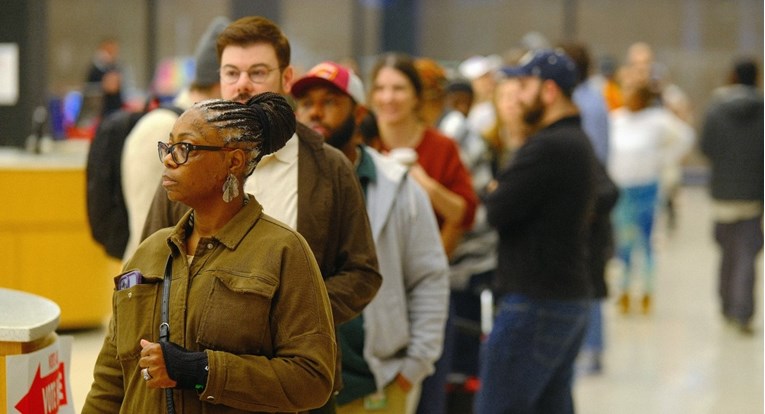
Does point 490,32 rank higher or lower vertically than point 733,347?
higher

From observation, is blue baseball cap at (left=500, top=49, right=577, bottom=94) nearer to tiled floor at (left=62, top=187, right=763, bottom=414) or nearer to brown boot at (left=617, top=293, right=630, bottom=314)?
tiled floor at (left=62, top=187, right=763, bottom=414)

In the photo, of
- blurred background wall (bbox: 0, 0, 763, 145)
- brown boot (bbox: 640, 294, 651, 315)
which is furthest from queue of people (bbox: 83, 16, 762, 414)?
blurred background wall (bbox: 0, 0, 763, 145)

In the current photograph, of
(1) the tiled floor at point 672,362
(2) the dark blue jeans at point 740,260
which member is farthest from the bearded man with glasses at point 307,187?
(2) the dark blue jeans at point 740,260

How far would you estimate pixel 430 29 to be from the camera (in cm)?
2041

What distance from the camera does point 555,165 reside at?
13.9 ft

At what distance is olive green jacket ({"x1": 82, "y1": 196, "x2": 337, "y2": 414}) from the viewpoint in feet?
6.91

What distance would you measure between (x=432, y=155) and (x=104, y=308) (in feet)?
12.6

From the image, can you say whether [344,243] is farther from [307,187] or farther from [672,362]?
[672,362]

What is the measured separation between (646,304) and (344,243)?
21.6 feet

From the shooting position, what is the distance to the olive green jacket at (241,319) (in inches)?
83.0

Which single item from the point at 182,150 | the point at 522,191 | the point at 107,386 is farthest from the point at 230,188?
the point at 522,191

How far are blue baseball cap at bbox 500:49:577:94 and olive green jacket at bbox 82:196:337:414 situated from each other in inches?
95.2

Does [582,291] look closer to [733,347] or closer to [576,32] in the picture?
[733,347]

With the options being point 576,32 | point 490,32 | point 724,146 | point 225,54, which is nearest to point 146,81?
point 490,32
